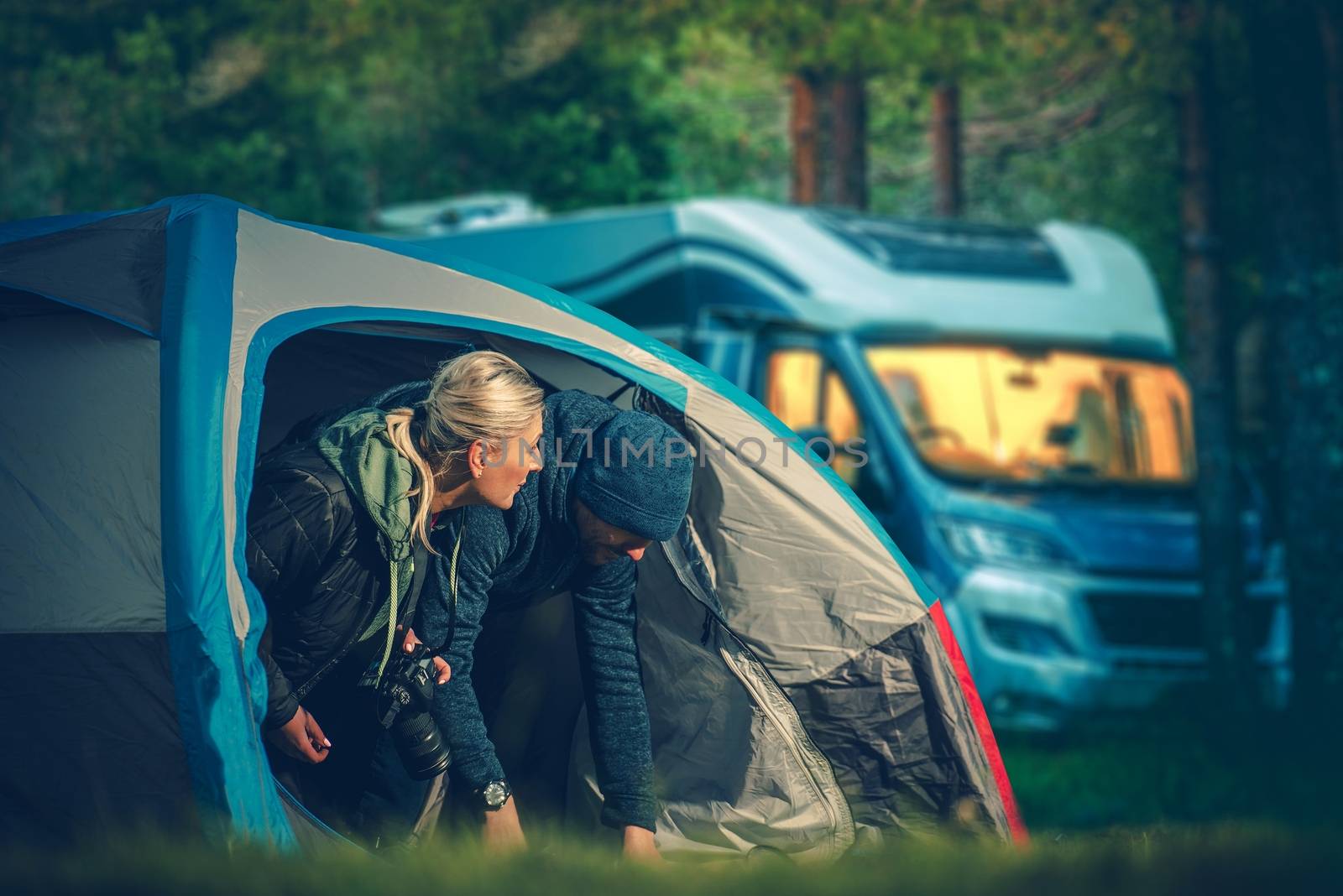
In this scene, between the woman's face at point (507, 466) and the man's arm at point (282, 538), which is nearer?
the man's arm at point (282, 538)

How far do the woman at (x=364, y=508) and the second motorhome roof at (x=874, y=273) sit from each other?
4.37 meters

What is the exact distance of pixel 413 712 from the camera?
3844 mm

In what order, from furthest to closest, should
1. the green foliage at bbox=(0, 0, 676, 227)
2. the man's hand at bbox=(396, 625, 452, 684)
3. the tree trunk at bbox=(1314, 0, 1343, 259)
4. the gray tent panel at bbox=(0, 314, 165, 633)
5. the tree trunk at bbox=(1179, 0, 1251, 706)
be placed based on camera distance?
the green foliage at bbox=(0, 0, 676, 227)
the tree trunk at bbox=(1314, 0, 1343, 259)
the tree trunk at bbox=(1179, 0, 1251, 706)
the man's hand at bbox=(396, 625, 452, 684)
the gray tent panel at bbox=(0, 314, 165, 633)

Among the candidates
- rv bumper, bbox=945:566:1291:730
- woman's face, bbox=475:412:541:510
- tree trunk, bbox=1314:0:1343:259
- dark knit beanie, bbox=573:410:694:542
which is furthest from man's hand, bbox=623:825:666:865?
tree trunk, bbox=1314:0:1343:259

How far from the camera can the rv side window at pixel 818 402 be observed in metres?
7.63

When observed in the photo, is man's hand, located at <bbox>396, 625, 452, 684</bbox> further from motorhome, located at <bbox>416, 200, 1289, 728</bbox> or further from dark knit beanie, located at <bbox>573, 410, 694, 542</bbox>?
motorhome, located at <bbox>416, 200, 1289, 728</bbox>

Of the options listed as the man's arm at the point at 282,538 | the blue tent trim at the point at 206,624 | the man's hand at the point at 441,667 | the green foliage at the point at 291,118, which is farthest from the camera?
the green foliage at the point at 291,118

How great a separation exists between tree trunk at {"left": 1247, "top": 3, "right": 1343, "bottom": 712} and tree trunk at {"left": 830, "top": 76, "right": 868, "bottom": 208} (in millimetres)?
6916

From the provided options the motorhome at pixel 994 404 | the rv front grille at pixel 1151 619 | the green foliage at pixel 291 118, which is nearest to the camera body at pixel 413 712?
the motorhome at pixel 994 404

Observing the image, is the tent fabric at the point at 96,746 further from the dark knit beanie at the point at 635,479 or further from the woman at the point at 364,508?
the dark knit beanie at the point at 635,479

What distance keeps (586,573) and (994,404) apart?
4.24 meters

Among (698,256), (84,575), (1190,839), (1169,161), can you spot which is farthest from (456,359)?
(1169,161)

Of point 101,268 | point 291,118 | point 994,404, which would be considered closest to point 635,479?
point 101,268

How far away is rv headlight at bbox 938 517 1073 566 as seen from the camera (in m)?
7.22
